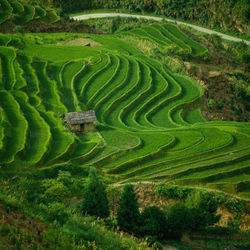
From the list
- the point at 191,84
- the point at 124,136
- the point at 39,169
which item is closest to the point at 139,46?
the point at 191,84

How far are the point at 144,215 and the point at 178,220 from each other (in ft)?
4.88

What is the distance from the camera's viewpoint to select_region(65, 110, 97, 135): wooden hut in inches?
1089

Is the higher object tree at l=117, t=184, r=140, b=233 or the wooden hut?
the wooden hut

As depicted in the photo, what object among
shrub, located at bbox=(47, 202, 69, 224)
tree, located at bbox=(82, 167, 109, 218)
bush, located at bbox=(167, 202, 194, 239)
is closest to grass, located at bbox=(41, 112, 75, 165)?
tree, located at bbox=(82, 167, 109, 218)

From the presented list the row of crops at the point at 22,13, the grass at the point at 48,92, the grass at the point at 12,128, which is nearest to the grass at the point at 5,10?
the row of crops at the point at 22,13

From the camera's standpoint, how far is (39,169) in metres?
21.2

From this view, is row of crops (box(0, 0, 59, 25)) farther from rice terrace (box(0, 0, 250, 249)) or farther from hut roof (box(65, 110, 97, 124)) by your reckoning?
hut roof (box(65, 110, 97, 124))

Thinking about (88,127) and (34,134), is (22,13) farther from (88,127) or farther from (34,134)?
(34,134)

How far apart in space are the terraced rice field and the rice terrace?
64 millimetres

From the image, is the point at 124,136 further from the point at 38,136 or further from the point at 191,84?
the point at 191,84

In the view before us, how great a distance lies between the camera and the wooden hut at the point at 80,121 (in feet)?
90.7

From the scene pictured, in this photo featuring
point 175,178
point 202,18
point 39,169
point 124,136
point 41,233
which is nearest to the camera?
point 41,233

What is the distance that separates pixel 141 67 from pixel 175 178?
63.5 ft

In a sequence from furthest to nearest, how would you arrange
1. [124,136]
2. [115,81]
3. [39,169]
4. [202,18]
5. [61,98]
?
[202,18] → [115,81] → [61,98] → [124,136] → [39,169]
